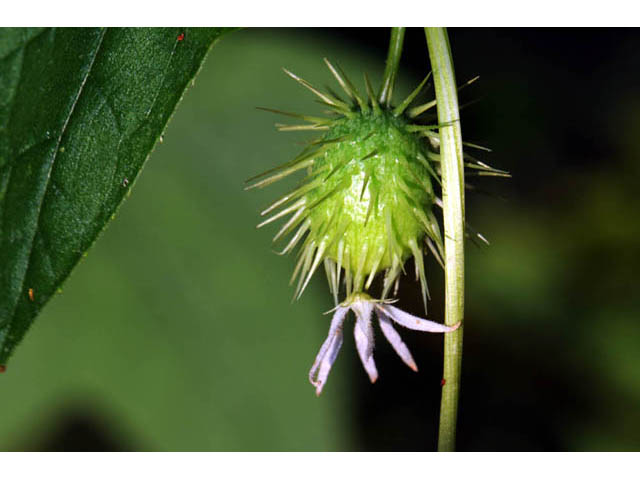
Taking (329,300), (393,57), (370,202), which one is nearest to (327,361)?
(370,202)

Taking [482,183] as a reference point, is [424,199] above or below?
below

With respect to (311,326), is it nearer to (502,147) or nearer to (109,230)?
(109,230)

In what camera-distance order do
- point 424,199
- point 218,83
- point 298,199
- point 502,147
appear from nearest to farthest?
point 424,199
point 298,199
point 218,83
point 502,147

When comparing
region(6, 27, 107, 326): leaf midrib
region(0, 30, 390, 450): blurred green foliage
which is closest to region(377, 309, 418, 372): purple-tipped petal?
region(6, 27, 107, 326): leaf midrib

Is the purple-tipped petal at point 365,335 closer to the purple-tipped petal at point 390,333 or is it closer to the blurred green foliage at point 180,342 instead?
the purple-tipped petal at point 390,333

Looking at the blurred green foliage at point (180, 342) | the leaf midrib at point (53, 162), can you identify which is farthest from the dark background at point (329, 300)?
the leaf midrib at point (53, 162)
